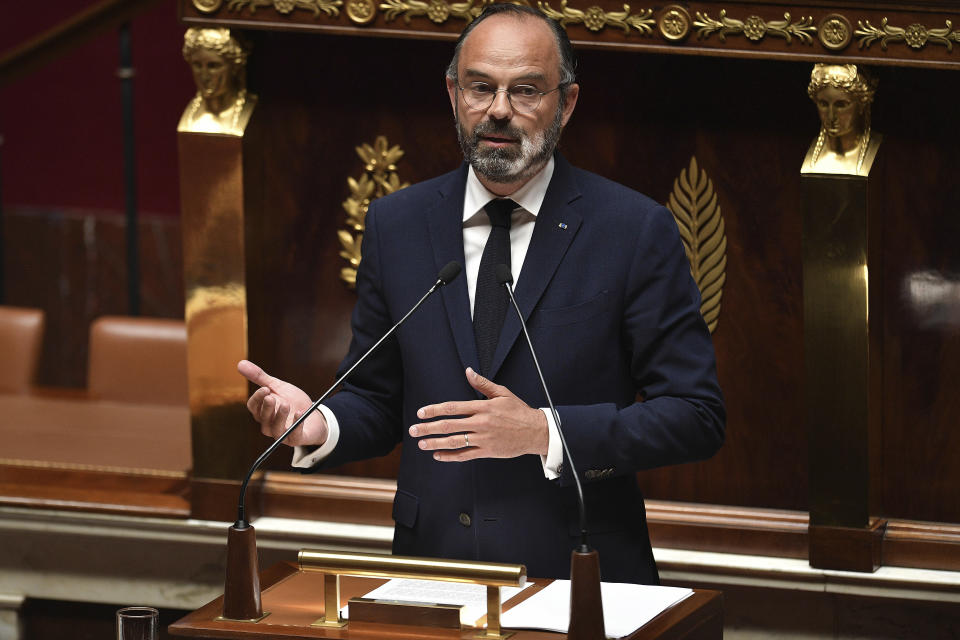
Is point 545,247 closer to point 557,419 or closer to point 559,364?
point 559,364

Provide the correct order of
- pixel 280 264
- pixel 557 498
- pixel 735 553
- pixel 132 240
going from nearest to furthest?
pixel 557 498 < pixel 735 553 < pixel 280 264 < pixel 132 240

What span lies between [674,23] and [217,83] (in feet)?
2.99

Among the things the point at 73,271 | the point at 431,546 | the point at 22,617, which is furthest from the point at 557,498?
the point at 73,271

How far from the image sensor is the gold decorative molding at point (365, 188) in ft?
11.0

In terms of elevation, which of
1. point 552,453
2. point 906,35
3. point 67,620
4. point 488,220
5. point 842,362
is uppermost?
point 906,35

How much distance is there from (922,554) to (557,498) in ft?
3.06

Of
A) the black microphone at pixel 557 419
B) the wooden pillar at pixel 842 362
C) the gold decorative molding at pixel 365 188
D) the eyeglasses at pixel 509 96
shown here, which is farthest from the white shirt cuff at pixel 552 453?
the gold decorative molding at pixel 365 188

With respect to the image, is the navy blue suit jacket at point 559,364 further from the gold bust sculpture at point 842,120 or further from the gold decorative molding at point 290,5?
the gold decorative molding at point 290,5

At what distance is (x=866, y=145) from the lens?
2979 millimetres

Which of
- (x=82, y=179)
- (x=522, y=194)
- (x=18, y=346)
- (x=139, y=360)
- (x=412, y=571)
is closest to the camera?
(x=412, y=571)

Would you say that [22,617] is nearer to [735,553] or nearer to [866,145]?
[735,553]

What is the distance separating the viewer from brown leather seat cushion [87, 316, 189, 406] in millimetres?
4090

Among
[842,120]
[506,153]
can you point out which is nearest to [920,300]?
[842,120]

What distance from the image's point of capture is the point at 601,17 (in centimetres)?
307
